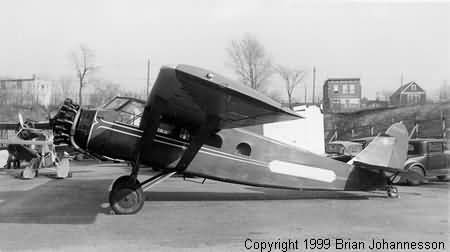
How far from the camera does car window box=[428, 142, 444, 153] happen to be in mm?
15070

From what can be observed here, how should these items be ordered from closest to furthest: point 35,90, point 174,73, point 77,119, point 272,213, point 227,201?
point 174,73, point 77,119, point 272,213, point 227,201, point 35,90

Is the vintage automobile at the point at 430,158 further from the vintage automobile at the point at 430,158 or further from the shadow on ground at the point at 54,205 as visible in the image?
the shadow on ground at the point at 54,205

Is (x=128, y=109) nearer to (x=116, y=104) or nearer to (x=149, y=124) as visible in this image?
(x=116, y=104)

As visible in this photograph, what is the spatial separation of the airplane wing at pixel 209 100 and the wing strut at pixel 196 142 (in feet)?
0.44

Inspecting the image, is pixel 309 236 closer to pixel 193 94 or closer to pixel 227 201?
pixel 193 94

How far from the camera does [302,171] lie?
9086 mm

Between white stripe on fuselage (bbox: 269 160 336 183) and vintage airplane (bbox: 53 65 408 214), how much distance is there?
0.9 inches

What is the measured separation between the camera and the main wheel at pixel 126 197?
7.55 m

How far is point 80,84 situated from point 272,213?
3988cm

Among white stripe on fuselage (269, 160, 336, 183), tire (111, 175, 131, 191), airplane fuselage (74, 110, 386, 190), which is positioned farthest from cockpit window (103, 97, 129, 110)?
white stripe on fuselage (269, 160, 336, 183)

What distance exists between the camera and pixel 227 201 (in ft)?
31.0

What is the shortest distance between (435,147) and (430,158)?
0.61 meters

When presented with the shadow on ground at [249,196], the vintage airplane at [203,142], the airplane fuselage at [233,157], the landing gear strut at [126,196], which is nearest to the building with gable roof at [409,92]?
the shadow on ground at [249,196]

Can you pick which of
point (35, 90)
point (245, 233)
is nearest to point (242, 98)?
point (245, 233)
